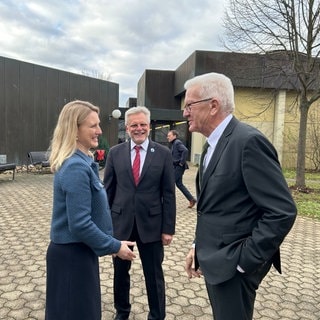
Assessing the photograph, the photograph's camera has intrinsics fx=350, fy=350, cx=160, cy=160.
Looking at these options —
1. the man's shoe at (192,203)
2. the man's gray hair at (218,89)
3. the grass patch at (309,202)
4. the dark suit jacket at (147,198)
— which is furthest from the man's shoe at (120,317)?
the grass patch at (309,202)

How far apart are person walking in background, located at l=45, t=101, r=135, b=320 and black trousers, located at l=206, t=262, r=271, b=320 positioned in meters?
0.64

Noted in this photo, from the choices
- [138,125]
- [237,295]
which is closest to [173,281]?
[138,125]

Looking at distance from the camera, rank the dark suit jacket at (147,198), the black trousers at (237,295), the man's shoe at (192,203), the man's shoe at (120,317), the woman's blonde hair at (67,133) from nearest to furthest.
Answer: the black trousers at (237,295)
the woman's blonde hair at (67,133)
the dark suit jacket at (147,198)
the man's shoe at (120,317)
the man's shoe at (192,203)

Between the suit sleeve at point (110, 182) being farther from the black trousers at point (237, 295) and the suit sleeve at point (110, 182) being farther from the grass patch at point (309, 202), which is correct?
the grass patch at point (309, 202)

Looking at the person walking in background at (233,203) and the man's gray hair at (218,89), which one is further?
the man's gray hair at (218,89)

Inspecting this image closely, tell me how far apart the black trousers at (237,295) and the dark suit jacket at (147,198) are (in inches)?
45.8

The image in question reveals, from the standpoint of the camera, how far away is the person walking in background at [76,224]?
195 cm

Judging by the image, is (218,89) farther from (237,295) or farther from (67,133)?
(237,295)

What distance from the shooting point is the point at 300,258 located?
519 cm

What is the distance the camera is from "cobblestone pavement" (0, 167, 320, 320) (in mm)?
3365

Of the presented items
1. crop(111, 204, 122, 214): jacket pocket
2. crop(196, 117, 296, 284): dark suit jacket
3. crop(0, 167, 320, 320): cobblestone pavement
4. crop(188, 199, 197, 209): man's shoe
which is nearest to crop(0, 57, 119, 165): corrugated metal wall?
crop(0, 167, 320, 320): cobblestone pavement

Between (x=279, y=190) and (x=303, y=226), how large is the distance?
20.8ft

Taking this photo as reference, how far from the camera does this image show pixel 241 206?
1759 millimetres

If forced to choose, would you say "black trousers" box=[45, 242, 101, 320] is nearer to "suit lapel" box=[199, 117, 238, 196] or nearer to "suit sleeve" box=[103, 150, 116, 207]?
"suit lapel" box=[199, 117, 238, 196]
